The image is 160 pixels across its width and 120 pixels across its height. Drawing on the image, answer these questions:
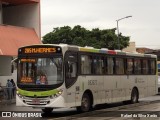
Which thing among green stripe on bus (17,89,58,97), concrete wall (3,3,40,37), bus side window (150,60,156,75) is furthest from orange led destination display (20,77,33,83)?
concrete wall (3,3,40,37)

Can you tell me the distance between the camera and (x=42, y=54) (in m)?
18.2

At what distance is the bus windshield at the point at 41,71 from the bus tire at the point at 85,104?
212 cm

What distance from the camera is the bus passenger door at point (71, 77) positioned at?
18.0 metres

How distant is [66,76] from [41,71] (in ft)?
3.31

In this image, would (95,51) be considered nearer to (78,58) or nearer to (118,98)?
(78,58)

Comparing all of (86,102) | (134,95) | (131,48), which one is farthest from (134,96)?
(131,48)

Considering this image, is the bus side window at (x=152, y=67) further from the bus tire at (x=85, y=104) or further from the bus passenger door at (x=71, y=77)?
the bus passenger door at (x=71, y=77)

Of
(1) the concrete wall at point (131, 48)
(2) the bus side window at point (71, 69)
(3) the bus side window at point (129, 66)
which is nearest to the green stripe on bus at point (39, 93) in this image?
(2) the bus side window at point (71, 69)

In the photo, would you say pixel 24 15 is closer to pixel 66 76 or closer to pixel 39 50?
pixel 39 50

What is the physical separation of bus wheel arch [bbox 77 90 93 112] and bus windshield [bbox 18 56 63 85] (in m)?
2.13

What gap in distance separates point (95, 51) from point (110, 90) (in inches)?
95.5

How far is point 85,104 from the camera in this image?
64.2ft

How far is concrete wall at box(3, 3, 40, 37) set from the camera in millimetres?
38938

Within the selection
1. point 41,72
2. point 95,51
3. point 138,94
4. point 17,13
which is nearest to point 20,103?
point 41,72
